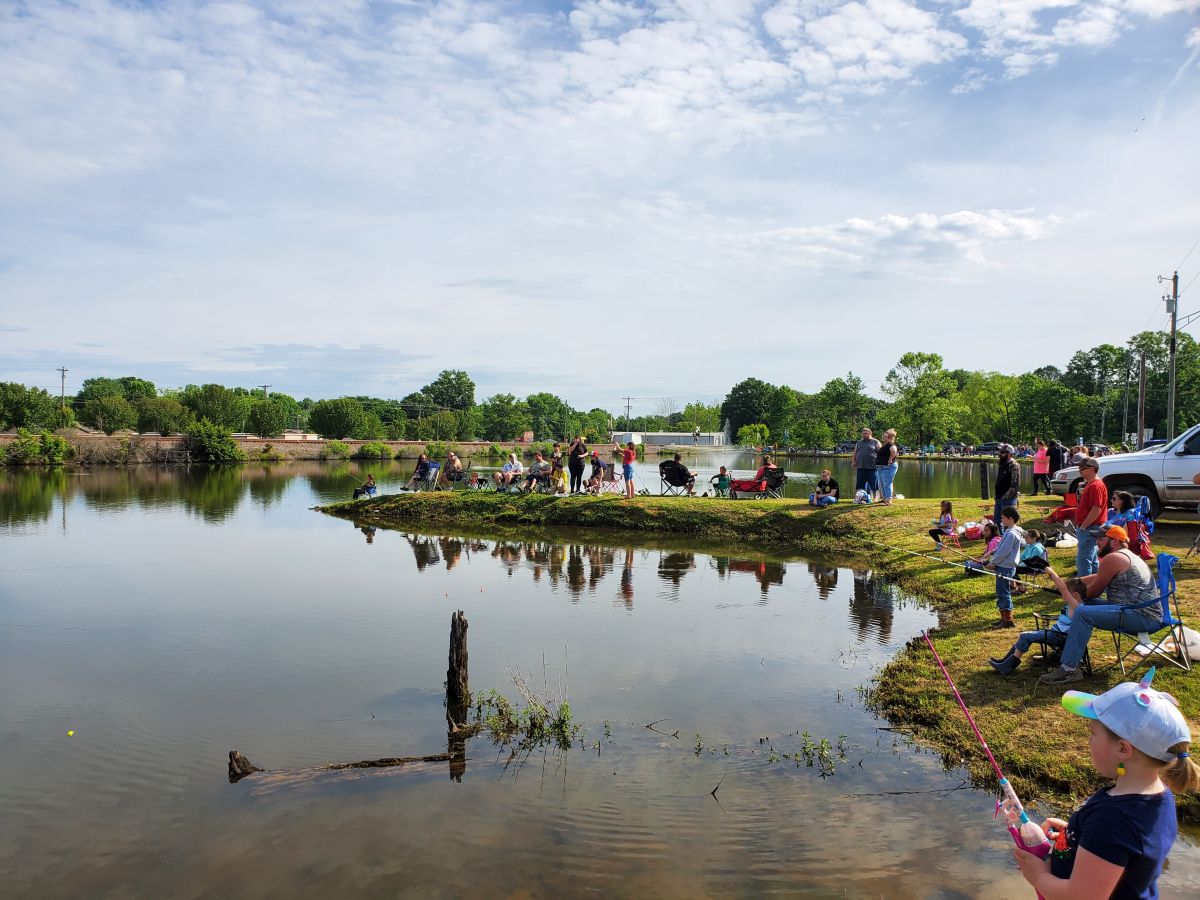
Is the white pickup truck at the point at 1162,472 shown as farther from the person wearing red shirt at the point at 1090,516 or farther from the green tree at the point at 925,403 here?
the green tree at the point at 925,403

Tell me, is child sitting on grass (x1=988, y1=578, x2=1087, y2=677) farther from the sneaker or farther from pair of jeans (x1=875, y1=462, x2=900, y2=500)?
pair of jeans (x1=875, y1=462, x2=900, y2=500)

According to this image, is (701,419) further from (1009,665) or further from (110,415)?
(1009,665)

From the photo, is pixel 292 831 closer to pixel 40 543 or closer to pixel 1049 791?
pixel 1049 791

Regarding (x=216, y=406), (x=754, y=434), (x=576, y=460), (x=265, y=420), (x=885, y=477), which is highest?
(x=216, y=406)

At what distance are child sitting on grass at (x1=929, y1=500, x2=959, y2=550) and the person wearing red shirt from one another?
5399 millimetres

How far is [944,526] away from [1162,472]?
407cm

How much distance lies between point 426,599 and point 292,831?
852cm

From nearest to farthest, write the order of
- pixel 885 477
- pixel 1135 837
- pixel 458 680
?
pixel 1135 837, pixel 458 680, pixel 885 477

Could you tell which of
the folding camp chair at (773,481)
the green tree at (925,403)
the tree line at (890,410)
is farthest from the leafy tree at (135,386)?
the folding camp chair at (773,481)

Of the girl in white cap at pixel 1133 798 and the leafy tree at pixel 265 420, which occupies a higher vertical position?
the leafy tree at pixel 265 420

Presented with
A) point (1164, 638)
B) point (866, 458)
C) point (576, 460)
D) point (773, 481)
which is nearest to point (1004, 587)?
point (1164, 638)

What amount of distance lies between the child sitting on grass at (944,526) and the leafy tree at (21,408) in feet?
285

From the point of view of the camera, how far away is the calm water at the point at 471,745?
6.00 meters

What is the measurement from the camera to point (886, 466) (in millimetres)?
20438
